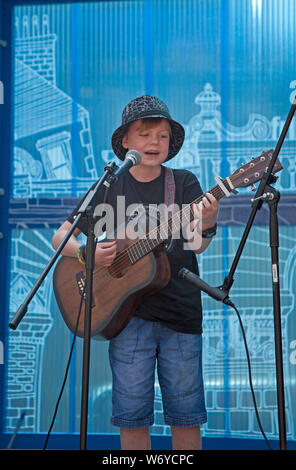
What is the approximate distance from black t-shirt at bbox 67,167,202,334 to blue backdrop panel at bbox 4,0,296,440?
91 centimetres

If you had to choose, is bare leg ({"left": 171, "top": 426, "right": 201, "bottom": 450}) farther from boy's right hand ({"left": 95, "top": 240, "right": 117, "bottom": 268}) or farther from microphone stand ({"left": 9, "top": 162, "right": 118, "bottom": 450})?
boy's right hand ({"left": 95, "top": 240, "right": 117, "bottom": 268})

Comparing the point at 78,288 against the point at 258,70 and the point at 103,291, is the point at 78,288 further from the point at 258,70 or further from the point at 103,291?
the point at 258,70

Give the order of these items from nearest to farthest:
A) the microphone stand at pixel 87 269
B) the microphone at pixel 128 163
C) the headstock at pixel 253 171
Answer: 1. the microphone stand at pixel 87 269
2. the microphone at pixel 128 163
3. the headstock at pixel 253 171

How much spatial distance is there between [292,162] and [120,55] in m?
1.19

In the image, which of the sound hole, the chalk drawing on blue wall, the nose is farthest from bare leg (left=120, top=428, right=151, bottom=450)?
the chalk drawing on blue wall

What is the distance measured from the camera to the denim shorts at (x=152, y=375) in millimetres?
2166

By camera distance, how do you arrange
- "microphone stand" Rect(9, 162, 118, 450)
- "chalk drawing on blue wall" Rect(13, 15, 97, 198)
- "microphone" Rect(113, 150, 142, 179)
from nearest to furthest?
"microphone stand" Rect(9, 162, 118, 450), "microphone" Rect(113, 150, 142, 179), "chalk drawing on blue wall" Rect(13, 15, 97, 198)

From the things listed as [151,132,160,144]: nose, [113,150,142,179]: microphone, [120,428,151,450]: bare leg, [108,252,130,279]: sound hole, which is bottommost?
[120,428,151,450]: bare leg

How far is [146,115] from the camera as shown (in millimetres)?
2326

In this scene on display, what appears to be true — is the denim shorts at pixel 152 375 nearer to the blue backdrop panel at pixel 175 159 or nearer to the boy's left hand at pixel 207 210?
the boy's left hand at pixel 207 210

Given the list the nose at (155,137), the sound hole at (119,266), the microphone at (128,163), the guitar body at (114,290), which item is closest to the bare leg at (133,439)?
the guitar body at (114,290)

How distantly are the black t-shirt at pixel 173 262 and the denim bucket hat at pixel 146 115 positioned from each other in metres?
0.18

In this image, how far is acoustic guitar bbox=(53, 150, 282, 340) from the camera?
2188 millimetres

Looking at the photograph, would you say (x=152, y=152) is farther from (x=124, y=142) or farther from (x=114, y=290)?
(x=114, y=290)
